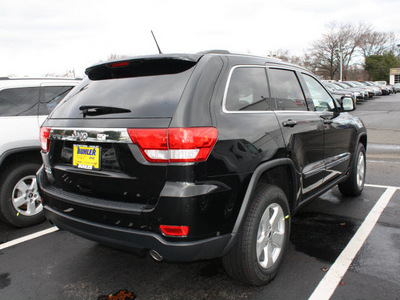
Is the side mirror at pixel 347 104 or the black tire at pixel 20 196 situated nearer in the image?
the black tire at pixel 20 196

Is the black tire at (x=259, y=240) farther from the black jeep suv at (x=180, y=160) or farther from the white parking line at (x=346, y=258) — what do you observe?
the white parking line at (x=346, y=258)

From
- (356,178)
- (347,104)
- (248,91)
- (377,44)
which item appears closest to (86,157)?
(248,91)

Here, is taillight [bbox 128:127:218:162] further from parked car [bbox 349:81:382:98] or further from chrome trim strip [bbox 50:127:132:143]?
parked car [bbox 349:81:382:98]

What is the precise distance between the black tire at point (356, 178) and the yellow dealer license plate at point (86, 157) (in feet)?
11.7

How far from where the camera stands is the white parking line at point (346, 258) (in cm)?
270

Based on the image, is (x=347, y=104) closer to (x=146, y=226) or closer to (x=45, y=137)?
(x=146, y=226)

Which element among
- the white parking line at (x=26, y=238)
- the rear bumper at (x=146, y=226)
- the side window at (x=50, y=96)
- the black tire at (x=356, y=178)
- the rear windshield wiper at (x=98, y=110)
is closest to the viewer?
the rear bumper at (x=146, y=226)

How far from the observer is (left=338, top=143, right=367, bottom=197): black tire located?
4.83m

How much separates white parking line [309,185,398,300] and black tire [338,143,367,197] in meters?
0.37

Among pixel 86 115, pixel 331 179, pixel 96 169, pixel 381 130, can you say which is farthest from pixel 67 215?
pixel 381 130

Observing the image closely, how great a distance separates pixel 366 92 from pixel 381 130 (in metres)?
18.0

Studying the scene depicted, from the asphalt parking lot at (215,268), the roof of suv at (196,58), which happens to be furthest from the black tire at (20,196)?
the roof of suv at (196,58)

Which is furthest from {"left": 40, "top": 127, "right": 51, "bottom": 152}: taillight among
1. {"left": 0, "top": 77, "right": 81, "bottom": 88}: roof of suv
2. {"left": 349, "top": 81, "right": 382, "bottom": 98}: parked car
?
{"left": 349, "top": 81, "right": 382, "bottom": 98}: parked car

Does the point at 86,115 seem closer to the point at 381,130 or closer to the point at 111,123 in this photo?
the point at 111,123
